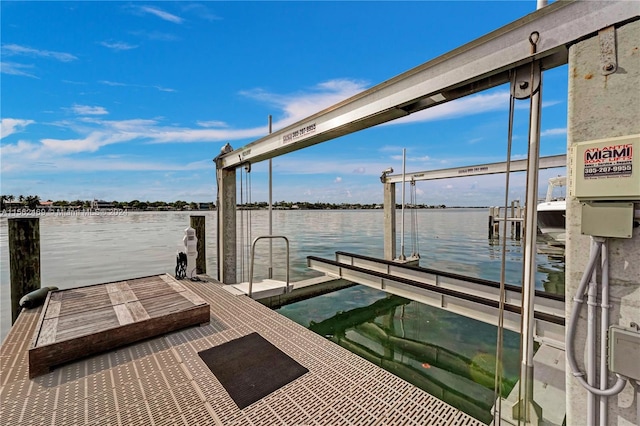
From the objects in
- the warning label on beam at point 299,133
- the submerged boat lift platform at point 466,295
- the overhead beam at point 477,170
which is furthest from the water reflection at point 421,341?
the warning label on beam at point 299,133

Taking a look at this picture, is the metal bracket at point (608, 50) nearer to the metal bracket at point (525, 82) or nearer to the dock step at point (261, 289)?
the metal bracket at point (525, 82)

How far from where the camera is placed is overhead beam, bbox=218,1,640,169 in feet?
5.03

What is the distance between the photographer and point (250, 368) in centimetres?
259

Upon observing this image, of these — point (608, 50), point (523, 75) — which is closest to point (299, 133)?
point (523, 75)

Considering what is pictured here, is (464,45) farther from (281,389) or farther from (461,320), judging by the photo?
(461,320)

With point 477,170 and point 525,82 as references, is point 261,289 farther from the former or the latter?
point 477,170

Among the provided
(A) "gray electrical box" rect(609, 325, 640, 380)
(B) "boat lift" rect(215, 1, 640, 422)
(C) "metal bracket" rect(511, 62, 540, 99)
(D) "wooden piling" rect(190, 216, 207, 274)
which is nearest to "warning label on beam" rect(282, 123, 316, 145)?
(B) "boat lift" rect(215, 1, 640, 422)

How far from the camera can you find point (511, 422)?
2082 millimetres

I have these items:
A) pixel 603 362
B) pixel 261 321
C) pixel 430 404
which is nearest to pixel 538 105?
pixel 603 362

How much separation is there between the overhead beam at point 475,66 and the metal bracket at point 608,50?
43mm

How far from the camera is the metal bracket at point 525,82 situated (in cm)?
184

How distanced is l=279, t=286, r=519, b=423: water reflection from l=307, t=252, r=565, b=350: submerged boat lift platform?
69 cm

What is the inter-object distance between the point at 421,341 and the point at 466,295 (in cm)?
128

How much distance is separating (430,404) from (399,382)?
0.32 m
